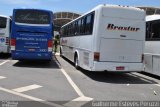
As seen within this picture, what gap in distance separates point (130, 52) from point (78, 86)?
3.20 m

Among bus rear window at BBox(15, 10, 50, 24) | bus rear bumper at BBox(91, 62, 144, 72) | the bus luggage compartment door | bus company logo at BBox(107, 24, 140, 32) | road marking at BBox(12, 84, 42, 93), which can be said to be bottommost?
road marking at BBox(12, 84, 42, 93)

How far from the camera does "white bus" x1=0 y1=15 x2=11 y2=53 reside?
21.3 m

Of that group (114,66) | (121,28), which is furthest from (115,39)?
(114,66)

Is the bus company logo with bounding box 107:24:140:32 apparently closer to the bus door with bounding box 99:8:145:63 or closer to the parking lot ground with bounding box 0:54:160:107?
the bus door with bounding box 99:8:145:63

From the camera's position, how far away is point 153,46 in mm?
14445

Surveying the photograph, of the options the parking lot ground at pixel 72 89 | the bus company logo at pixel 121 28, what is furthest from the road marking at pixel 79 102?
the bus company logo at pixel 121 28

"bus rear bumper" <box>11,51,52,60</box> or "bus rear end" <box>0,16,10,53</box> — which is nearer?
"bus rear bumper" <box>11,51,52,60</box>

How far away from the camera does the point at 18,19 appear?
17.2 meters

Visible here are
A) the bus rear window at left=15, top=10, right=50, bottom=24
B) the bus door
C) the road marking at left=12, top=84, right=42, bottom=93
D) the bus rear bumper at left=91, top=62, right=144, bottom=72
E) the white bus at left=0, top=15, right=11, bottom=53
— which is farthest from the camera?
the white bus at left=0, top=15, right=11, bottom=53

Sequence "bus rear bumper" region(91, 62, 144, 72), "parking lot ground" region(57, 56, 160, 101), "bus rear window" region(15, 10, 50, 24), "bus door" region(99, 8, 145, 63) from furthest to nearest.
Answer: "bus rear window" region(15, 10, 50, 24) → "bus door" region(99, 8, 145, 63) → "bus rear bumper" region(91, 62, 144, 72) → "parking lot ground" region(57, 56, 160, 101)

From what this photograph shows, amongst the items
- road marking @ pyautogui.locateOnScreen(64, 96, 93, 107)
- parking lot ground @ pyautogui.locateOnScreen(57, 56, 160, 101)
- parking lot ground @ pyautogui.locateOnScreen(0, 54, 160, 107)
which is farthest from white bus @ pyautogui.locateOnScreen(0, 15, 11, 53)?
road marking @ pyautogui.locateOnScreen(64, 96, 93, 107)

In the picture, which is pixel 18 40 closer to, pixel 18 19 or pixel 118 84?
pixel 18 19

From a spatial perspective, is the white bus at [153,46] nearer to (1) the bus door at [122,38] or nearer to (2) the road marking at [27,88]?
(1) the bus door at [122,38]

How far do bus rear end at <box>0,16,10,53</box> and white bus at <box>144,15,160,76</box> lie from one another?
400 inches
